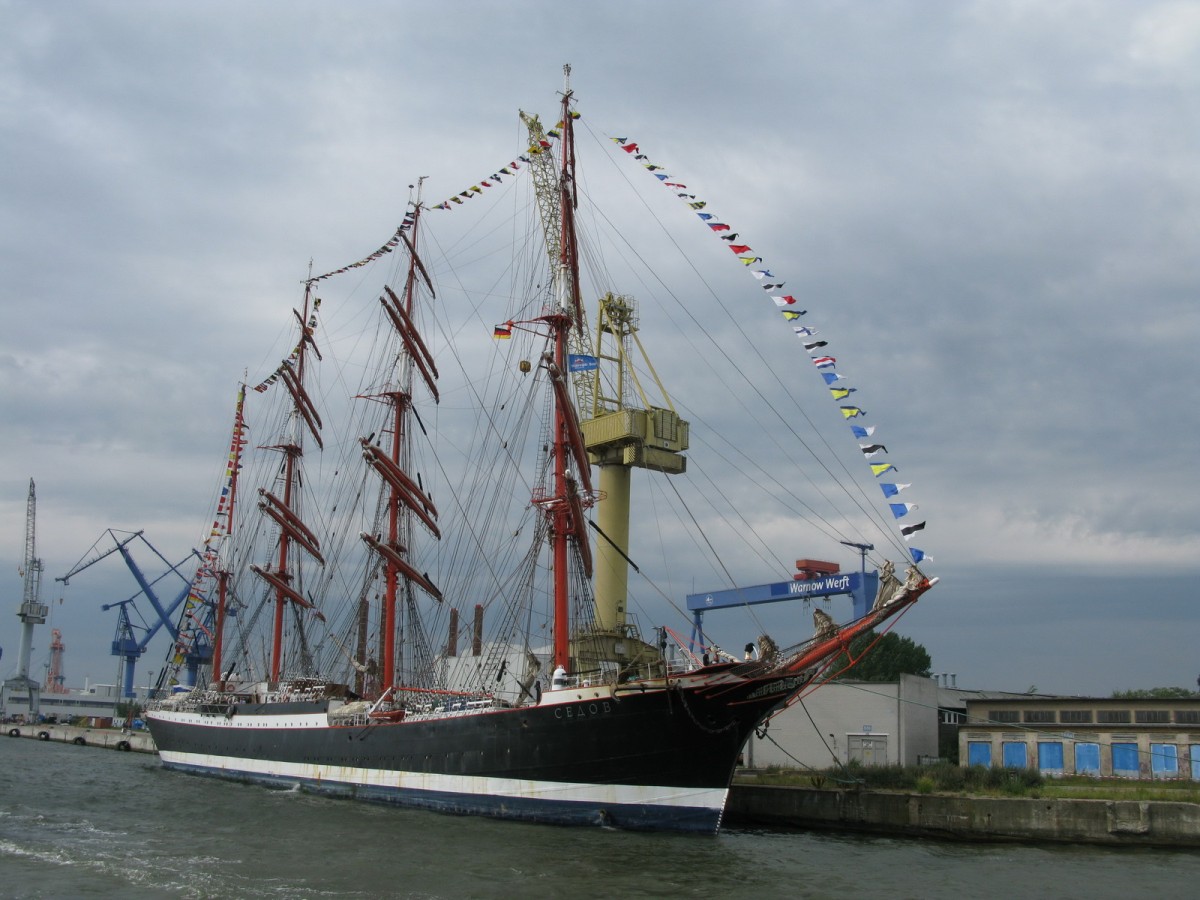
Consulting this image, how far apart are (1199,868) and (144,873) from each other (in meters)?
27.7

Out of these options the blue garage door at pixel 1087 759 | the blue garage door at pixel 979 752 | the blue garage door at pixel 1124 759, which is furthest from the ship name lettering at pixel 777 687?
the blue garage door at pixel 1124 759

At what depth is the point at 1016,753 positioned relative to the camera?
42.4 m

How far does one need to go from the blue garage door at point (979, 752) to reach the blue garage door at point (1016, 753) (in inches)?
28.7

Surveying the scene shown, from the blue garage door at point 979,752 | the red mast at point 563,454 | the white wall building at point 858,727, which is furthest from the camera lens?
the white wall building at point 858,727

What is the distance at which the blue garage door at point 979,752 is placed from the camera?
43031 mm

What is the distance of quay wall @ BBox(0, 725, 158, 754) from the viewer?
93.6 metres

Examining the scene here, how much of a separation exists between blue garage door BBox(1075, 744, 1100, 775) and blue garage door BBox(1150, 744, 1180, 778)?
211cm

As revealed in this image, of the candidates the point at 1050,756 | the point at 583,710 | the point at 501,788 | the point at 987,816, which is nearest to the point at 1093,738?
the point at 1050,756

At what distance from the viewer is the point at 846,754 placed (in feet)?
149

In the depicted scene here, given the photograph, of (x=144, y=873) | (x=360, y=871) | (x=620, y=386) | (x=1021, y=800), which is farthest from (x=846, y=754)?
(x=144, y=873)

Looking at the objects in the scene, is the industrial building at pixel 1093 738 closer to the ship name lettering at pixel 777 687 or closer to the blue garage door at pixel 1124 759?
the blue garage door at pixel 1124 759

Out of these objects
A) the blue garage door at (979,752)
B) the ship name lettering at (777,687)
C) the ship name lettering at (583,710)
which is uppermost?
the ship name lettering at (777,687)

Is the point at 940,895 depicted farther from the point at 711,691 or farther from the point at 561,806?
the point at 561,806

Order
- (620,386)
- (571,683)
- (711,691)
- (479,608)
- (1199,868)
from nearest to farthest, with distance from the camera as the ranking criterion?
(1199,868)
(711,691)
(571,683)
(620,386)
(479,608)
